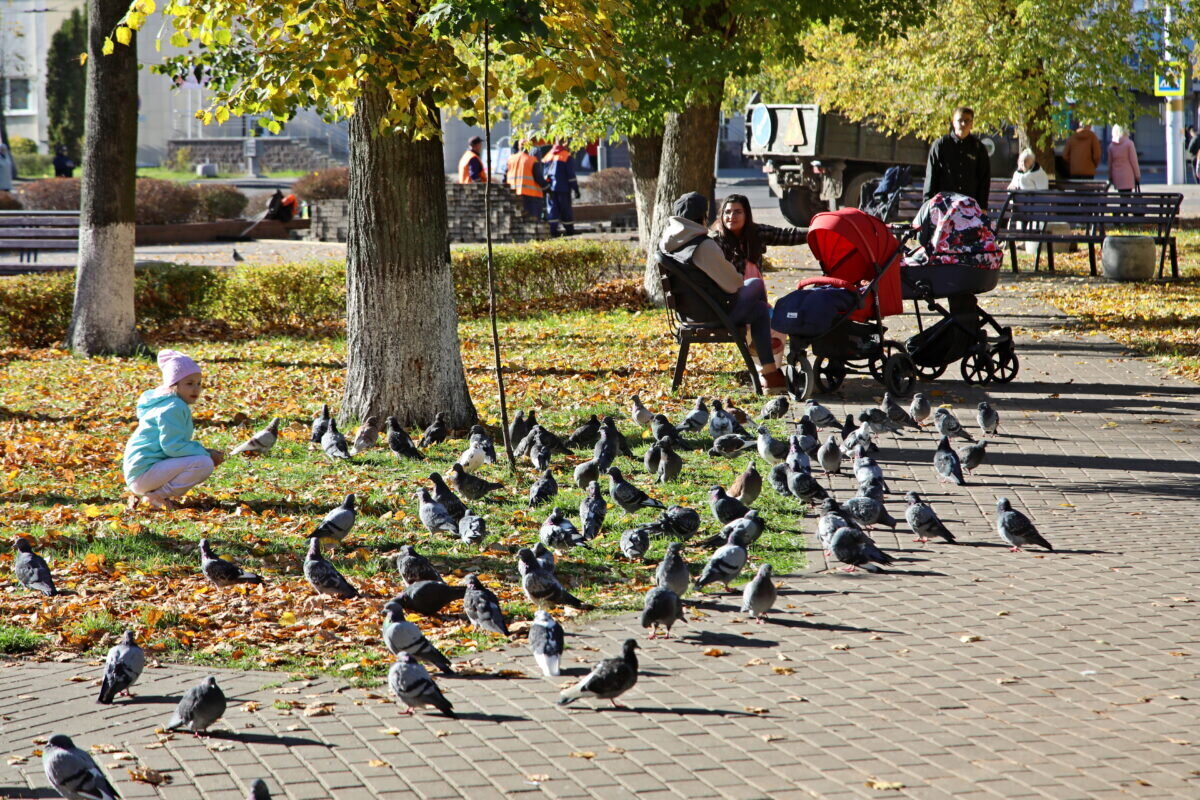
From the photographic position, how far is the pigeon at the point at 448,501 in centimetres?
735

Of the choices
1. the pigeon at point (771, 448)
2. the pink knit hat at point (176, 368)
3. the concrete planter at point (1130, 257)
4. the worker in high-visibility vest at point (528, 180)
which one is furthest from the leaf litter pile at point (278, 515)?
the worker in high-visibility vest at point (528, 180)

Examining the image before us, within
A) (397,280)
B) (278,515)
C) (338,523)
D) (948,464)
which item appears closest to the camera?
(338,523)

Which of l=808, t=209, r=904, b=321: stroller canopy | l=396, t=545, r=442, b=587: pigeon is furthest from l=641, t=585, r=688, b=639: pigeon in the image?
l=808, t=209, r=904, b=321: stroller canopy

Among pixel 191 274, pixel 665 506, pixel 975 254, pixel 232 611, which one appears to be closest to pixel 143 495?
pixel 232 611

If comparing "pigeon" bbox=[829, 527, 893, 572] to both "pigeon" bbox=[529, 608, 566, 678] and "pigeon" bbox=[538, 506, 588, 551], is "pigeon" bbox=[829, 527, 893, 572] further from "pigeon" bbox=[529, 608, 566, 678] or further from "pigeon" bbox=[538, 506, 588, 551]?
"pigeon" bbox=[529, 608, 566, 678]

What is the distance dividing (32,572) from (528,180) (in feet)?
74.0

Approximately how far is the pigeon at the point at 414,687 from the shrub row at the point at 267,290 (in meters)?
11.5

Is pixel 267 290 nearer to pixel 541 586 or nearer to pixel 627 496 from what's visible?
pixel 627 496

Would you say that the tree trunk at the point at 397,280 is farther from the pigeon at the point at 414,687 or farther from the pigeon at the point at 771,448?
the pigeon at the point at 414,687

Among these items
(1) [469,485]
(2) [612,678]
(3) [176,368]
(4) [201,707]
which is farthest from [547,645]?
(3) [176,368]

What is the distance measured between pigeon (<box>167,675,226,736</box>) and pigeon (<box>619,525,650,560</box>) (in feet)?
8.48

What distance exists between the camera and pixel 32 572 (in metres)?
6.19

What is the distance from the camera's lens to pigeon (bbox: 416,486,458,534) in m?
7.23

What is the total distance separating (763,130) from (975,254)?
2003 cm
